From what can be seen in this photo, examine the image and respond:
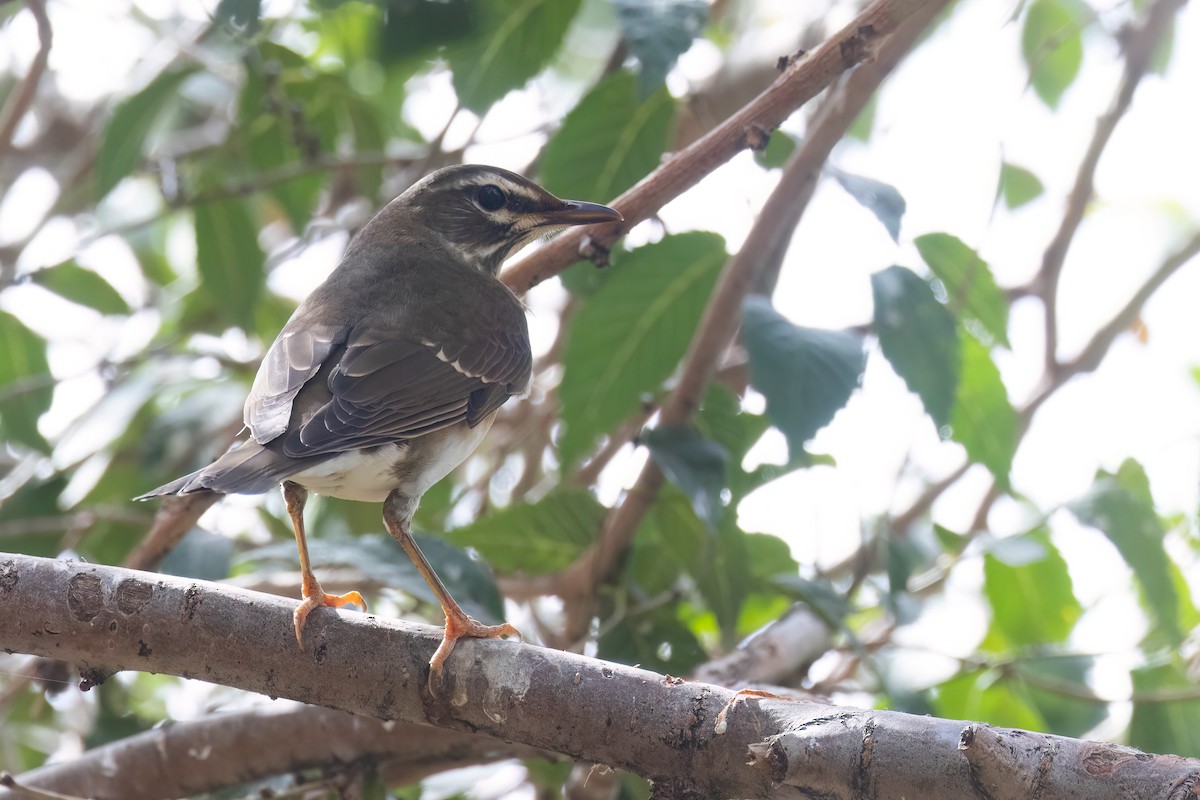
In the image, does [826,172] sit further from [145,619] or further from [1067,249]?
[1067,249]

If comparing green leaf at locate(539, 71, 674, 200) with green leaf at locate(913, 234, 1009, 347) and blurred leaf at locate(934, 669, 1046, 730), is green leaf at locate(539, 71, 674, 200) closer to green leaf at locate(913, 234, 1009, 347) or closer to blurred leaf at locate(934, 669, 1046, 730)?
green leaf at locate(913, 234, 1009, 347)

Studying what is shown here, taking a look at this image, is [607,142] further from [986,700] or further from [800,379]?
[986,700]

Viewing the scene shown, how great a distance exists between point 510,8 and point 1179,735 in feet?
10.7

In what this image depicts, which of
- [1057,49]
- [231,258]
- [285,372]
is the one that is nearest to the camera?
[285,372]

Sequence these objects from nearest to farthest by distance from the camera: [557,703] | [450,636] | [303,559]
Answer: [557,703]
[450,636]
[303,559]

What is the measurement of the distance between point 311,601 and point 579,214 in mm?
1494

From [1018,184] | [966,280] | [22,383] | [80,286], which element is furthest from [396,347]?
[1018,184]

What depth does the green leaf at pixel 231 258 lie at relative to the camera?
460 cm

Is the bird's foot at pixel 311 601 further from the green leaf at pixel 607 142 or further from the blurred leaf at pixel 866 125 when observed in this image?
the blurred leaf at pixel 866 125

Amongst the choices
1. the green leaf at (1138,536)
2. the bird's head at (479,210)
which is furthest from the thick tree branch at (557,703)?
the green leaf at (1138,536)

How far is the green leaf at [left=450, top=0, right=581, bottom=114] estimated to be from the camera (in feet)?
12.3

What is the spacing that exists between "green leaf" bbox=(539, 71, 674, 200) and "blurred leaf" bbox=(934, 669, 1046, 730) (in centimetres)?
205

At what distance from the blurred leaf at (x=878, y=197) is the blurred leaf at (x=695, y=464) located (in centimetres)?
86

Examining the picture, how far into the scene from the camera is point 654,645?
372cm
